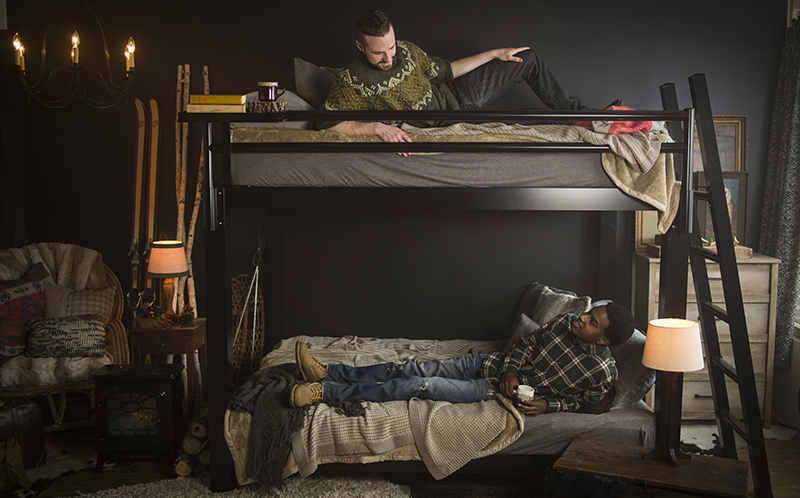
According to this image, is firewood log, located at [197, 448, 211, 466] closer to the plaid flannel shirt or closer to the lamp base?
the plaid flannel shirt

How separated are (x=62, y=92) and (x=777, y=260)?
15.6ft

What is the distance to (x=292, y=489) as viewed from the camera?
2.72 meters

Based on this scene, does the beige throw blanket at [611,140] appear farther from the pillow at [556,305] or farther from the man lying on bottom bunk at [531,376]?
the pillow at [556,305]

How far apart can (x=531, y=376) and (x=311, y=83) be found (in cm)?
208

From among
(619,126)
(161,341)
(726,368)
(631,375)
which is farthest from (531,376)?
(161,341)

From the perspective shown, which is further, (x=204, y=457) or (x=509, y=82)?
(x=509, y=82)

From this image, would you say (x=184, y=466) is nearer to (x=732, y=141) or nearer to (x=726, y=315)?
(x=726, y=315)

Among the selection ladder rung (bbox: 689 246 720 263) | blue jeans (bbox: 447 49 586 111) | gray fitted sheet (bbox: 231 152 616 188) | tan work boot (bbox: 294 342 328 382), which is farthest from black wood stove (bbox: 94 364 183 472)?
ladder rung (bbox: 689 246 720 263)

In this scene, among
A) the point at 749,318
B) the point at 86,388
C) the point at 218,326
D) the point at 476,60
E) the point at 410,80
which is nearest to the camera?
the point at 218,326

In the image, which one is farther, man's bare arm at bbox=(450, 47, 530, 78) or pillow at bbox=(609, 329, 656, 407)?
man's bare arm at bbox=(450, 47, 530, 78)

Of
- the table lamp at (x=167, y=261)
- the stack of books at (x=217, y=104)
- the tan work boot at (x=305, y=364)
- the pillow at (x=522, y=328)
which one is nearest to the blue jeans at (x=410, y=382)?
the tan work boot at (x=305, y=364)

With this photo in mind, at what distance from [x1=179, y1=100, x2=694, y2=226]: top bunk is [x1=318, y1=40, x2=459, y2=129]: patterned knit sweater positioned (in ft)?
0.91

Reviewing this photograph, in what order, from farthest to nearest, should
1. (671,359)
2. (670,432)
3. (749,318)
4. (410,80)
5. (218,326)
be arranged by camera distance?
(749,318), (410,80), (218,326), (670,432), (671,359)

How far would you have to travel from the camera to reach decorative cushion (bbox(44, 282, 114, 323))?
3578mm
